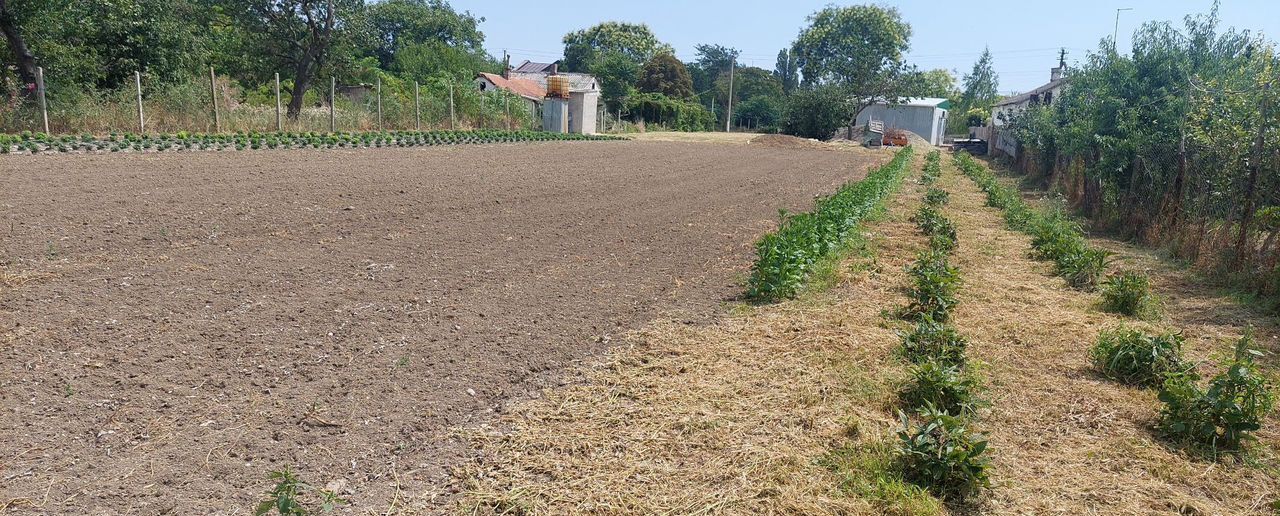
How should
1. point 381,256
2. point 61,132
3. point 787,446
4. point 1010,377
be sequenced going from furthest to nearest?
point 61,132, point 381,256, point 1010,377, point 787,446

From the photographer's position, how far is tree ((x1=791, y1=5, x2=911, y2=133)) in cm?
6519

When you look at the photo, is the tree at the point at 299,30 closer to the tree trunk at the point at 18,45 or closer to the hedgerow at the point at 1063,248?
the tree trunk at the point at 18,45

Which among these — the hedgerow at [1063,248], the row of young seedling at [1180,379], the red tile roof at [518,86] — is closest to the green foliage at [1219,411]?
the row of young seedling at [1180,379]

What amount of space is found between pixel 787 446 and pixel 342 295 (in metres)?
3.89

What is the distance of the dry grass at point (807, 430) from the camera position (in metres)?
3.66

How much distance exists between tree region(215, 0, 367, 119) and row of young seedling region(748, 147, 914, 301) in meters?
28.5

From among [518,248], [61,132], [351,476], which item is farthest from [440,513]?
[61,132]

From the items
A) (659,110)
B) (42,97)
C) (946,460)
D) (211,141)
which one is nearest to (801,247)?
(946,460)

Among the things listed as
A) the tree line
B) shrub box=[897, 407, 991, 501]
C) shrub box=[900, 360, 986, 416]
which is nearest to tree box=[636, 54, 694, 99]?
the tree line

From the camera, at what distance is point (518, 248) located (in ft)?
29.0

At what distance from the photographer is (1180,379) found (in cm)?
482

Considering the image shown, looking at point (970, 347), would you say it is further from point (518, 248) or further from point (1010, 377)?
point (518, 248)

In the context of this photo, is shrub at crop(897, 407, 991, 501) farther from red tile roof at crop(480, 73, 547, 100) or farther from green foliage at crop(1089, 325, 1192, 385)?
red tile roof at crop(480, 73, 547, 100)

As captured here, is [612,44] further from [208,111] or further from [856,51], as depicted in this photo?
[208,111]
